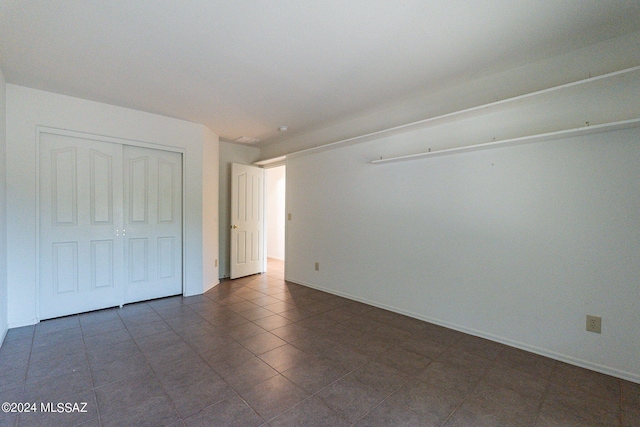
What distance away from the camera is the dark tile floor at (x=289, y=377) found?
68.1 inches

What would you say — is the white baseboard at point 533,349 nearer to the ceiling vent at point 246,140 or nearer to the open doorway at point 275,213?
the ceiling vent at point 246,140

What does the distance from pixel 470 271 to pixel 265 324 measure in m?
2.25

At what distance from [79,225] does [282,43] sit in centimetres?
317

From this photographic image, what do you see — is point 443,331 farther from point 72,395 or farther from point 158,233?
point 158,233

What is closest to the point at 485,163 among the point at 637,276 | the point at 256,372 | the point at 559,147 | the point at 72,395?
the point at 559,147

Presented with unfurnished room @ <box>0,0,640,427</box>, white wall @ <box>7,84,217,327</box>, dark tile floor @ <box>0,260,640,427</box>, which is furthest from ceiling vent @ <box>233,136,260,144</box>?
dark tile floor @ <box>0,260,640,427</box>

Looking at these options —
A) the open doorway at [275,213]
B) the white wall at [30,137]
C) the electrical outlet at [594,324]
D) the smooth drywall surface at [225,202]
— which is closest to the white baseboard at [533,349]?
the electrical outlet at [594,324]

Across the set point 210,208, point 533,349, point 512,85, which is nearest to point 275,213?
point 210,208

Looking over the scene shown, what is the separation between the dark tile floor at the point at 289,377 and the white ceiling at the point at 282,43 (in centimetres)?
255

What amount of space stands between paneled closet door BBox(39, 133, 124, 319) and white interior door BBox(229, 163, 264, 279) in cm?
183

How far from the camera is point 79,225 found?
133 inches

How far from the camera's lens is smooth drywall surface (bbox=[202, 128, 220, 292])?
4.43 m

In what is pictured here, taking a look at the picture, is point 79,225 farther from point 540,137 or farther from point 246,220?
point 540,137

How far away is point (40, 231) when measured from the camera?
10.2 ft
